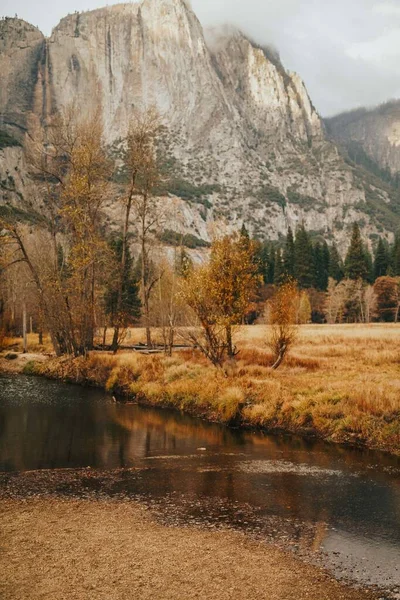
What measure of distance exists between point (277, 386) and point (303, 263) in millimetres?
85857

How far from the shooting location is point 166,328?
124ft

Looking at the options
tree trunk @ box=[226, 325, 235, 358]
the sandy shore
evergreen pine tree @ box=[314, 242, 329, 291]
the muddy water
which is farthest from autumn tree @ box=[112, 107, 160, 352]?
evergreen pine tree @ box=[314, 242, 329, 291]

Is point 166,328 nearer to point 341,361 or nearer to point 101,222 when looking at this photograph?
point 101,222

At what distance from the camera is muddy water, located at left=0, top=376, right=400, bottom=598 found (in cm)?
1047

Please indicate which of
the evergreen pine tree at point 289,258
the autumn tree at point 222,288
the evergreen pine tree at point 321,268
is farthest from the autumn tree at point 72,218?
the evergreen pine tree at point 321,268

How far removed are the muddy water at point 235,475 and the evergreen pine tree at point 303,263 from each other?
276 ft

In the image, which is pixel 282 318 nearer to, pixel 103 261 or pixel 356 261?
pixel 103 261

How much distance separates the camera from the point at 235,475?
14953mm

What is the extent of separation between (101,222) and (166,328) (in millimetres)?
10380

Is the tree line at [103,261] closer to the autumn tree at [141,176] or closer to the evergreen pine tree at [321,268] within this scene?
the autumn tree at [141,176]

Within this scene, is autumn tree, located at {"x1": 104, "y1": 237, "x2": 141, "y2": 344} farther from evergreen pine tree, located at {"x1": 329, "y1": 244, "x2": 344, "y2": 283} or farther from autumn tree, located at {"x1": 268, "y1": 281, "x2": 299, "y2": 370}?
evergreen pine tree, located at {"x1": 329, "y1": 244, "x2": 344, "y2": 283}

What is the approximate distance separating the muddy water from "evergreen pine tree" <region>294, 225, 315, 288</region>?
84.3m

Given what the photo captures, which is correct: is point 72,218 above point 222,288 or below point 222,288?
above

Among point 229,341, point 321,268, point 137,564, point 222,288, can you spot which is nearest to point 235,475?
point 137,564
